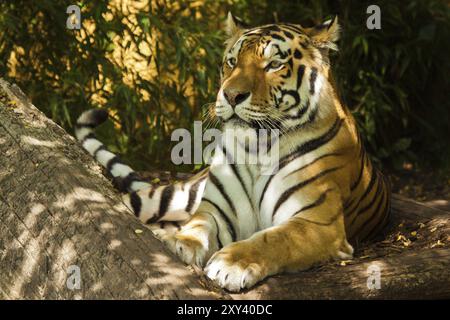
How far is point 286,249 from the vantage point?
3924 mm

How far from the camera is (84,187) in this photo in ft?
12.3

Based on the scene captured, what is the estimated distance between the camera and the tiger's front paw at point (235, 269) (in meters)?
3.55

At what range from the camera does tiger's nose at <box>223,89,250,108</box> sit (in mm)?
4152

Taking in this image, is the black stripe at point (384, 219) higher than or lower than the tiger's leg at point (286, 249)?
lower

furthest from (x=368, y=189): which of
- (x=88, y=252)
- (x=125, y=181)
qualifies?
(x=88, y=252)

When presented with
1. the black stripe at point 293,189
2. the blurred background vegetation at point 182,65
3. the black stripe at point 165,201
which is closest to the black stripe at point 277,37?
the black stripe at point 293,189

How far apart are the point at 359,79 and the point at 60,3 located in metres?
2.79

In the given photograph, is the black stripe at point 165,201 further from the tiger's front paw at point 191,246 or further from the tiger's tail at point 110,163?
the tiger's front paw at point 191,246

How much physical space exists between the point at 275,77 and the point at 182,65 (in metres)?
2.27

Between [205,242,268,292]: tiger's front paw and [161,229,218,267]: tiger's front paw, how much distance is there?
0.43 ft

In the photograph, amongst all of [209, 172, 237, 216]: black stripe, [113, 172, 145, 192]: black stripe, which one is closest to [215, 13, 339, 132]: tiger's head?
[209, 172, 237, 216]: black stripe

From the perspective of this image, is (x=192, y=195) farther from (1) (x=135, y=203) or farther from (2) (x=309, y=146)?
(2) (x=309, y=146)

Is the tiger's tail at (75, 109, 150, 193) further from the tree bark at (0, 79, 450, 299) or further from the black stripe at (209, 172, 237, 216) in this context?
the tree bark at (0, 79, 450, 299)

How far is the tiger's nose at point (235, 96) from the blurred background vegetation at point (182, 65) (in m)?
1.89
